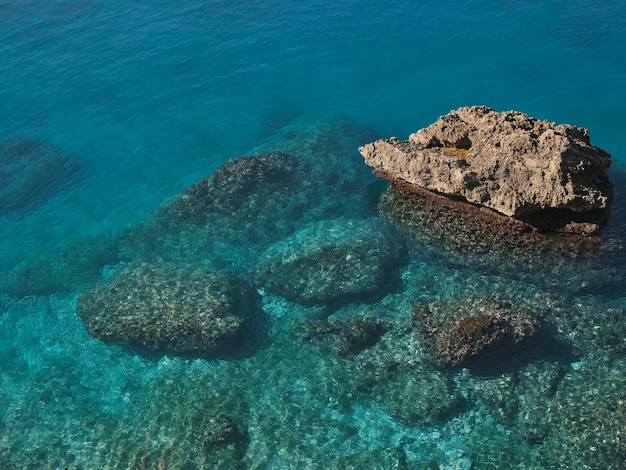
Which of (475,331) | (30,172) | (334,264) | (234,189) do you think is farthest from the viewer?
(30,172)

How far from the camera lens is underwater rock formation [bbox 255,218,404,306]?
26.6m

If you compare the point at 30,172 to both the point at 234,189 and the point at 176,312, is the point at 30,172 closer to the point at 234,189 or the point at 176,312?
the point at 234,189

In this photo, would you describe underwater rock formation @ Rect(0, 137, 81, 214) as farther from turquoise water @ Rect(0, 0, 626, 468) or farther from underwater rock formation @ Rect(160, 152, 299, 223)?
Answer: underwater rock formation @ Rect(160, 152, 299, 223)

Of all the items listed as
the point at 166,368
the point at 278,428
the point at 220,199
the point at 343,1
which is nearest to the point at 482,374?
the point at 278,428

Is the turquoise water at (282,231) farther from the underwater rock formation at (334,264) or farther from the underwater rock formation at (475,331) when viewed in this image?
the underwater rock formation at (475,331)

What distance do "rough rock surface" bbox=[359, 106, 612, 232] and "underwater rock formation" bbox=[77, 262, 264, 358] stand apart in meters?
10.4

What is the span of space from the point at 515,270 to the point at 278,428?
40.2ft

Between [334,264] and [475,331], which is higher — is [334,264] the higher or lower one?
the higher one

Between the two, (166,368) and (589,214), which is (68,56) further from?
(589,214)

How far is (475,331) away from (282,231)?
1161cm

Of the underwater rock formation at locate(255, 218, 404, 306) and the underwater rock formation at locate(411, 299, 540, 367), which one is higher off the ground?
the underwater rock formation at locate(255, 218, 404, 306)

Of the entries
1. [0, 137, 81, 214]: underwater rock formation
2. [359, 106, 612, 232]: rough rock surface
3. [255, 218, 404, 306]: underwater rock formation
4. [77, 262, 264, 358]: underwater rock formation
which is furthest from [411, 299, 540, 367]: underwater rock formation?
[0, 137, 81, 214]: underwater rock formation

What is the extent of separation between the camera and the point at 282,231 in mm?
30234

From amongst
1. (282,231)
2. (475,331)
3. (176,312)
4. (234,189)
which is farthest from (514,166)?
(176,312)
